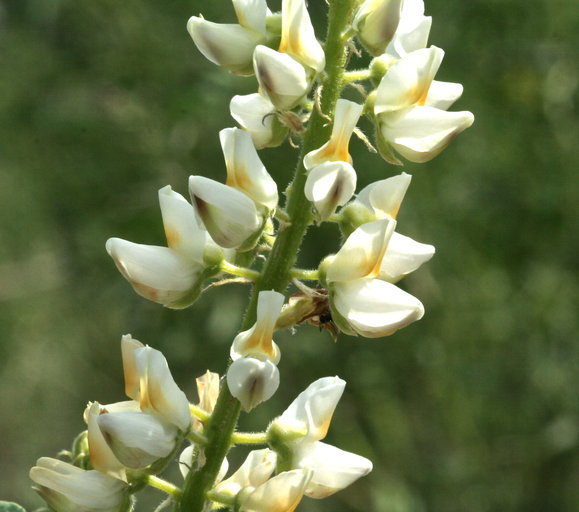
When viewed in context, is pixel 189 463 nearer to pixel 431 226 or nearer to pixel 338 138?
pixel 338 138

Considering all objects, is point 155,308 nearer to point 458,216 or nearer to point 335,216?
point 458,216

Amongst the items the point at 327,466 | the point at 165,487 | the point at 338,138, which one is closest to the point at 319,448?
the point at 327,466

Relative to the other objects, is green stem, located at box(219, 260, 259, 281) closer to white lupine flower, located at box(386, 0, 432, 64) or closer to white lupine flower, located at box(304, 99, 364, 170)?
white lupine flower, located at box(304, 99, 364, 170)

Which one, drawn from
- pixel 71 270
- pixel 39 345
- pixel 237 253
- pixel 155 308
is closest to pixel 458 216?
pixel 155 308

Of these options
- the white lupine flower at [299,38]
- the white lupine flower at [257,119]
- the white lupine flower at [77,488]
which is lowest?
the white lupine flower at [77,488]

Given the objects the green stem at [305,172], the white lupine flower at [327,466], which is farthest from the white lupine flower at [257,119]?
the white lupine flower at [327,466]

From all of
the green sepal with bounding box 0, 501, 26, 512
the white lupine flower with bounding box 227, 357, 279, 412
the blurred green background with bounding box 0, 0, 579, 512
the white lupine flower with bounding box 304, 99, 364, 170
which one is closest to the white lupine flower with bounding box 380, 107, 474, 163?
the white lupine flower with bounding box 304, 99, 364, 170

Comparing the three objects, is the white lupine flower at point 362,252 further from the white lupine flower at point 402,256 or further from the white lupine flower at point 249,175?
the white lupine flower at point 249,175
